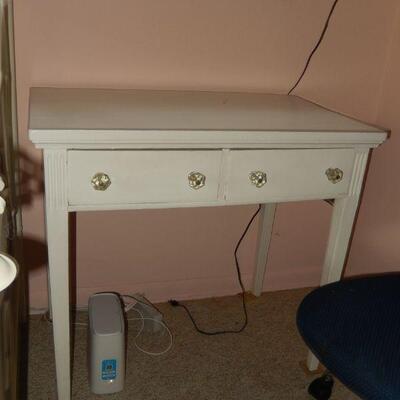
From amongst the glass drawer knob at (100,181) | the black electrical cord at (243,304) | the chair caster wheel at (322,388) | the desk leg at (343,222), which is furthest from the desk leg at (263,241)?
the glass drawer knob at (100,181)

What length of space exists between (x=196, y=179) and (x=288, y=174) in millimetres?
201

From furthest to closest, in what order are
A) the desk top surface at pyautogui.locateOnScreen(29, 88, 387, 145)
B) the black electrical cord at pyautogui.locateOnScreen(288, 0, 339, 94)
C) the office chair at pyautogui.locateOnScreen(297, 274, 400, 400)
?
the black electrical cord at pyautogui.locateOnScreen(288, 0, 339, 94)
the desk top surface at pyautogui.locateOnScreen(29, 88, 387, 145)
the office chair at pyautogui.locateOnScreen(297, 274, 400, 400)

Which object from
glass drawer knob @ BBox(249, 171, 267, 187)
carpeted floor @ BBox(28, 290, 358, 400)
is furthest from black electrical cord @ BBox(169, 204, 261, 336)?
glass drawer knob @ BBox(249, 171, 267, 187)

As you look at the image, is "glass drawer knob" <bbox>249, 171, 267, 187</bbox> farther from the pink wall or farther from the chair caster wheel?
the chair caster wheel

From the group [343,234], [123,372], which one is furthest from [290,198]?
[123,372]

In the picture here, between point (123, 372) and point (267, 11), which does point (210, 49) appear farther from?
point (123, 372)

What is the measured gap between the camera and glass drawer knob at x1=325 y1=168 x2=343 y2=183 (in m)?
1.07

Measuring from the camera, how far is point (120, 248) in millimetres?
1455

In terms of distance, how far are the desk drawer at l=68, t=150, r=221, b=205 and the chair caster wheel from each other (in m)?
0.56

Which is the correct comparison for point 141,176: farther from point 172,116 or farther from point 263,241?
point 263,241

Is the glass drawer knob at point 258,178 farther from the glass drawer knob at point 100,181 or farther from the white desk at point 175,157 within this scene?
the glass drawer knob at point 100,181

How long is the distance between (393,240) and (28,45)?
1.11 meters

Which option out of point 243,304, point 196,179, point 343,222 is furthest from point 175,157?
point 243,304

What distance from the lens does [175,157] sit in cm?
95
